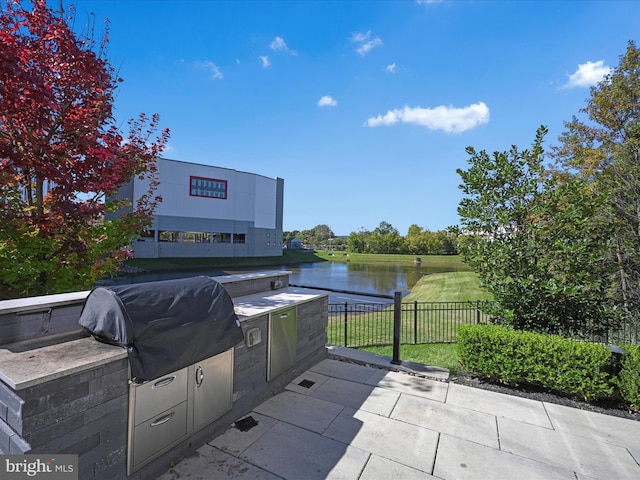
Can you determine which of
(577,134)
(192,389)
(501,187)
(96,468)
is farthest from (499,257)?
(577,134)

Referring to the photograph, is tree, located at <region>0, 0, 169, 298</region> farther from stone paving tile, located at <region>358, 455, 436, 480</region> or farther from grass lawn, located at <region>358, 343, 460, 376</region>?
grass lawn, located at <region>358, 343, 460, 376</region>

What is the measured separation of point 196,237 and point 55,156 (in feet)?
109

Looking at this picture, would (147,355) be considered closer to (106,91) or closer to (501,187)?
(106,91)

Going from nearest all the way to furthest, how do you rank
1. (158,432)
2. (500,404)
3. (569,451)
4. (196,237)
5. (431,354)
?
(158,432) < (569,451) < (500,404) < (431,354) < (196,237)

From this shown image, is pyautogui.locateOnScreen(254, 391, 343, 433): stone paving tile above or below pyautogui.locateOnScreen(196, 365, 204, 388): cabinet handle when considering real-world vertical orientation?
below

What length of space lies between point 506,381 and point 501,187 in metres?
2.97

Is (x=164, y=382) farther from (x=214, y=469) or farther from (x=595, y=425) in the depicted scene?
(x=595, y=425)

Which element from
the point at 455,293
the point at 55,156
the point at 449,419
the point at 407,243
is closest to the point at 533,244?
the point at 449,419

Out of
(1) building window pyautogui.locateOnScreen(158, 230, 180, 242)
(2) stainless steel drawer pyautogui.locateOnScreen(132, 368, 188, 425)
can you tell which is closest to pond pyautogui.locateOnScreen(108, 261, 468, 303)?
(1) building window pyautogui.locateOnScreen(158, 230, 180, 242)

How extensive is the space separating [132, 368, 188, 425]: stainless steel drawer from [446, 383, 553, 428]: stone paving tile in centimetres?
316

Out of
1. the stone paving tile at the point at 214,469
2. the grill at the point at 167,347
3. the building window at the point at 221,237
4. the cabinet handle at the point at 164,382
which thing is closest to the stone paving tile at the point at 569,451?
the stone paving tile at the point at 214,469

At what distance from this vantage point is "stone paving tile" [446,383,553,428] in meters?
3.60

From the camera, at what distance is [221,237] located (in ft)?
124

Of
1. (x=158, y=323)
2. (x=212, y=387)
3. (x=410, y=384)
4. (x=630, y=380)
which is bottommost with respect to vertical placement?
(x=410, y=384)
